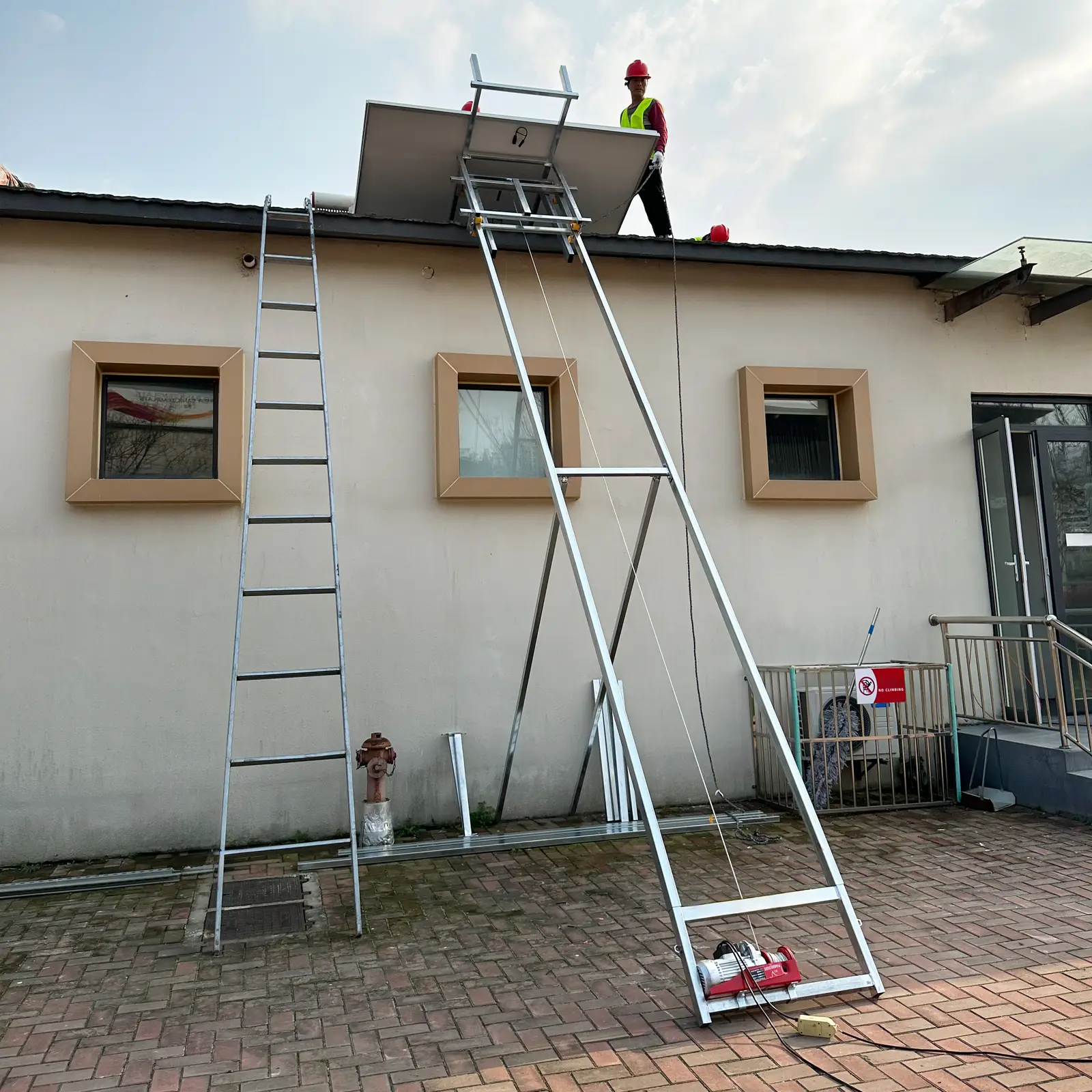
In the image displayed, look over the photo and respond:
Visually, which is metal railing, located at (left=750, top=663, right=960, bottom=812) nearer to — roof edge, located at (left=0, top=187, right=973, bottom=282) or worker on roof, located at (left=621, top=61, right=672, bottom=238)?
roof edge, located at (left=0, top=187, right=973, bottom=282)

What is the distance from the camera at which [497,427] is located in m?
6.69

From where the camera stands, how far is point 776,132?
7949 mm

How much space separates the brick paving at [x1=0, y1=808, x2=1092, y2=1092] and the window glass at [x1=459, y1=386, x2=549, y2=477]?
2.78m

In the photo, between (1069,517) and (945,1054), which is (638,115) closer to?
(1069,517)

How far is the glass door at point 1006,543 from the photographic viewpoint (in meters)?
7.26

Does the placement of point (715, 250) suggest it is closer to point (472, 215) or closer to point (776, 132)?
point (776, 132)

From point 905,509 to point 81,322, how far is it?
634cm

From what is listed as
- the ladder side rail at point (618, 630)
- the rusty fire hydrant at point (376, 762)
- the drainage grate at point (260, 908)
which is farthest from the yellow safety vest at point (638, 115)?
the drainage grate at point (260, 908)

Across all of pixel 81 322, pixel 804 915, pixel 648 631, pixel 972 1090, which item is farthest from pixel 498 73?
pixel 972 1090

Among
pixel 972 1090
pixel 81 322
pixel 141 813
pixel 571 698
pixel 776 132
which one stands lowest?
pixel 972 1090

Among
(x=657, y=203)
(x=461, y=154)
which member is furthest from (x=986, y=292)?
(x=461, y=154)

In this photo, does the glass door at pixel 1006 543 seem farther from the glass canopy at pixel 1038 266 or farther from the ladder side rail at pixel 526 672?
the ladder side rail at pixel 526 672

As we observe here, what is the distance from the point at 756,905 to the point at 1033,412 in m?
6.29

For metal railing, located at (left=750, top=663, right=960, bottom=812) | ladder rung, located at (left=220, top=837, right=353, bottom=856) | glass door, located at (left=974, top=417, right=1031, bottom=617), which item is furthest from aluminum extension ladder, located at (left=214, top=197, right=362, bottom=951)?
glass door, located at (left=974, top=417, right=1031, bottom=617)
